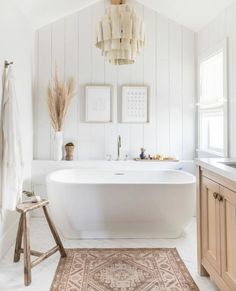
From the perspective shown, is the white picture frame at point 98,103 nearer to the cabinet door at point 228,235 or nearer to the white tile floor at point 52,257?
the white tile floor at point 52,257

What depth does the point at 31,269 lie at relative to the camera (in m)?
2.28

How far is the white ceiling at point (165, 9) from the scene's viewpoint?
3.13 metres

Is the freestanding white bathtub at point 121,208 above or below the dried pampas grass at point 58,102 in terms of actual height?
below

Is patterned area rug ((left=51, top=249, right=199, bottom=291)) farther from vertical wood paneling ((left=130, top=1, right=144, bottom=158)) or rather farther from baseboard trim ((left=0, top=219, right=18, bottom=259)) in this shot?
vertical wood paneling ((left=130, top=1, right=144, bottom=158))

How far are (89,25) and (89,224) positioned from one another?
2.78 m

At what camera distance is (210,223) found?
1.97 meters

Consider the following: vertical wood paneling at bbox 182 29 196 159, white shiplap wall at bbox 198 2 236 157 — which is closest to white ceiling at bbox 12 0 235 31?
white shiplap wall at bbox 198 2 236 157

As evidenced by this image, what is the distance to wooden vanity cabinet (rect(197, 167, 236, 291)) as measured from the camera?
5.32ft

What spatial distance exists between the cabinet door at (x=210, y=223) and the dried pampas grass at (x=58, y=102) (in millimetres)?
2269

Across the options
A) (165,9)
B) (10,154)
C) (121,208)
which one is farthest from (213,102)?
(10,154)

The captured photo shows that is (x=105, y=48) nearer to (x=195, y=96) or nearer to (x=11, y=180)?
(x=11, y=180)

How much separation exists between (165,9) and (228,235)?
3.21m

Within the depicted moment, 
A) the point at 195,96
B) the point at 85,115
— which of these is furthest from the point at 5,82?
the point at 195,96

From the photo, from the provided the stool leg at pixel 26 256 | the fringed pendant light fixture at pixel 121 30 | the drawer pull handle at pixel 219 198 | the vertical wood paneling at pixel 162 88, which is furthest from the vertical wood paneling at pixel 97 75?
the drawer pull handle at pixel 219 198
